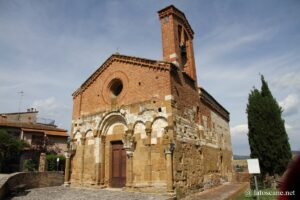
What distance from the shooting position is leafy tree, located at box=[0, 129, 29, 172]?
2534 centimetres

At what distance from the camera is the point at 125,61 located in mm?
14203

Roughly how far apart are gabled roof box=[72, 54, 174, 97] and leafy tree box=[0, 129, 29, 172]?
13959mm

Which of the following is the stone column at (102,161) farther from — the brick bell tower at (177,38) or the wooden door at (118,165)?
the brick bell tower at (177,38)

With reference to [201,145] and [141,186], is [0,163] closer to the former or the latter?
[141,186]

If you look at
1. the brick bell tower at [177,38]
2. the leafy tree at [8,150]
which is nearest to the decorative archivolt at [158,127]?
the brick bell tower at [177,38]

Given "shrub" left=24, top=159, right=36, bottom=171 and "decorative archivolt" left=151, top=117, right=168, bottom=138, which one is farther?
"shrub" left=24, top=159, right=36, bottom=171

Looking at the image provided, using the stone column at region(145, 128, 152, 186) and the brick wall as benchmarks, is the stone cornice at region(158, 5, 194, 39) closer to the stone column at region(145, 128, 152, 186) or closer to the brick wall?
the brick wall

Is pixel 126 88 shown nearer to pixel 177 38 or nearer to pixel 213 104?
pixel 177 38

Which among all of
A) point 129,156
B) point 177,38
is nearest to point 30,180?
point 129,156

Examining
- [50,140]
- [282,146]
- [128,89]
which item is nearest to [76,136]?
[128,89]

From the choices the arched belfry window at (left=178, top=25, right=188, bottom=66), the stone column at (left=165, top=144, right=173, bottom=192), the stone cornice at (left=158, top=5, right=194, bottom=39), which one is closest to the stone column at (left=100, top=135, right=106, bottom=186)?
the stone column at (left=165, top=144, right=173, bottom=192)

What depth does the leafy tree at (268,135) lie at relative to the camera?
12.9m

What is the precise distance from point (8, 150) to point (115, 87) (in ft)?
61.0

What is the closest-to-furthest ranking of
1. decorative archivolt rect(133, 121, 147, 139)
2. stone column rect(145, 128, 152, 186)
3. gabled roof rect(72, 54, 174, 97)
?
stone column rect(145, 128, 152, 186) → decorative archivolt rect(133, 121, 147, 139) → gabled roof rect(72, 54, 174, 97)
